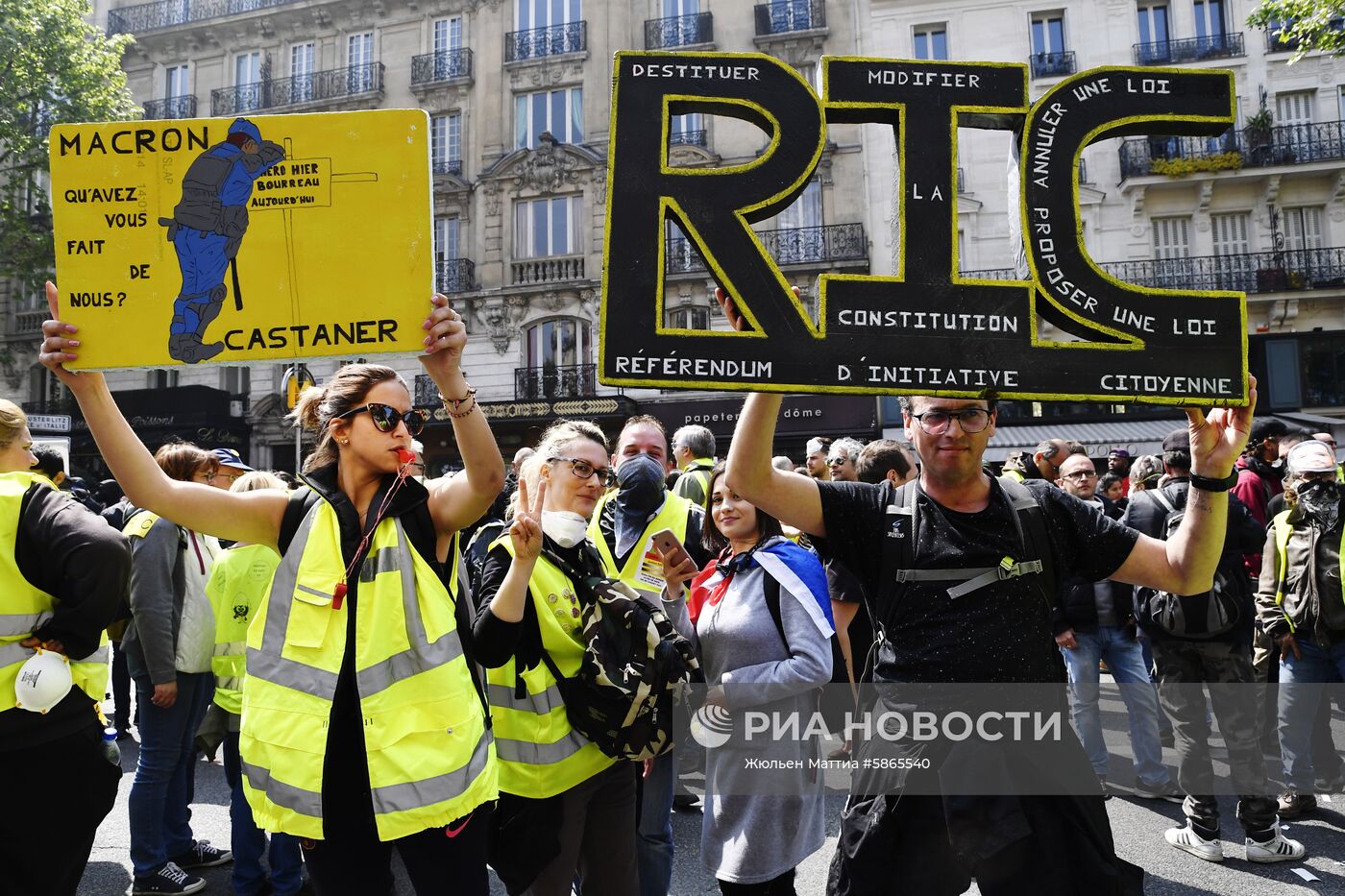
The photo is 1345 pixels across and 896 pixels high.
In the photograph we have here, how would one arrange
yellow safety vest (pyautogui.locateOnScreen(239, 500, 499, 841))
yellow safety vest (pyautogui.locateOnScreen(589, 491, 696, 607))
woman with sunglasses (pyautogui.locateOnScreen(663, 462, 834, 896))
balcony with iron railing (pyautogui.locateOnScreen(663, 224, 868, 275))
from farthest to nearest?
balcony with iron railing (pyautogui.locateOnScreen(663, 224, 868, 275)), yellow safety vest (pyautogui.locateOnScreen(589, 491, 696, 607)), woman with sunglasses (pyautogui.locateOnScreen(663, 462, 834, 896)), yellow safety vest (pyautogui.locateOnScreen(239, 500, 499, 841))

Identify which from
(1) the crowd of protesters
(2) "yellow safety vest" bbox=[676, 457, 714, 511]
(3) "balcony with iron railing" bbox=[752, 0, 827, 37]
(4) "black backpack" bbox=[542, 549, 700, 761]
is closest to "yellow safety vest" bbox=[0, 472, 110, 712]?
(1) the crowd of protesters

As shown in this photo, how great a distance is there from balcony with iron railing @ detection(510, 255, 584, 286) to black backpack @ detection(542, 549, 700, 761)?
1996 centimetres

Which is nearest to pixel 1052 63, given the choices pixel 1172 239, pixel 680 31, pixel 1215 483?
pixel 1172 239

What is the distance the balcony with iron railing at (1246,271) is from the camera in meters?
19.7

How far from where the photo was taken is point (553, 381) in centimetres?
2198

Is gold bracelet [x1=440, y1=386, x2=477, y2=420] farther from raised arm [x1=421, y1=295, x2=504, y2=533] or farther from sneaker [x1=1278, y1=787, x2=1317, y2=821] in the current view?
sneaker [x1=1278, y1=787, x2=1317, y2=821]

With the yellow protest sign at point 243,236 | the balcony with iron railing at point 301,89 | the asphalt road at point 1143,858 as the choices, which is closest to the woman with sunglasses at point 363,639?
the yellow protest sign at point 243,236

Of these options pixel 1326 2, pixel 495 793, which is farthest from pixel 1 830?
pixel 1326 2

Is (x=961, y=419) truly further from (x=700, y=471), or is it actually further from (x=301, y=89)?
(x=301, y=89)

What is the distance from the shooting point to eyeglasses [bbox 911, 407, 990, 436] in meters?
2.44

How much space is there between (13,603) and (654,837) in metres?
2.32

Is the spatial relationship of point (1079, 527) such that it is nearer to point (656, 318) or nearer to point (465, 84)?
point (656, 318)

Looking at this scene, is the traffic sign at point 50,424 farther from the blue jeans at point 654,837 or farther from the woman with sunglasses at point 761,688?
the woman with sunglasses at point 761,688

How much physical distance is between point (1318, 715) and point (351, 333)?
5804mm
